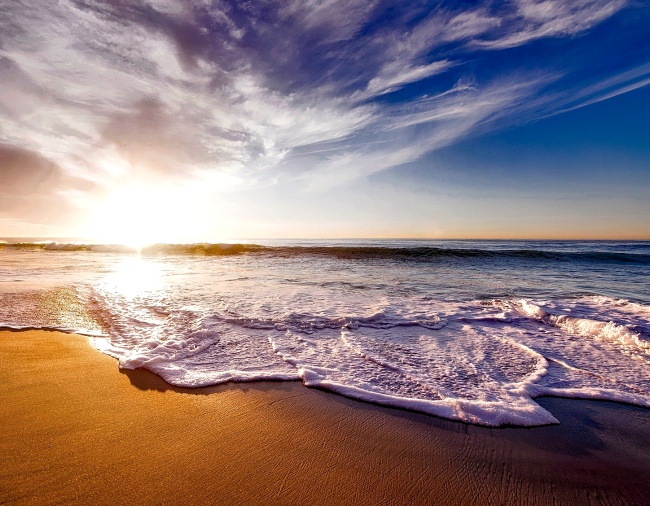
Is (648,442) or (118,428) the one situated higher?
(118,428)

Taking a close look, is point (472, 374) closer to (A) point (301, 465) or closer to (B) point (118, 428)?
(A) point (301, 465)

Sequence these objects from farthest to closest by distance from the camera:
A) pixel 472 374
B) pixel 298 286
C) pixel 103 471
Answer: pixel 298 286 → pixel 472 374 → pixel 103 471

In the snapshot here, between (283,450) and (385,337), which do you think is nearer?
(283,450)

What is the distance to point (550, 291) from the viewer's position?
8.68 m

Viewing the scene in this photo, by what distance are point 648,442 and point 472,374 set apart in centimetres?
141

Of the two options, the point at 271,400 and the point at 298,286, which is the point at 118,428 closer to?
the point at 271,400

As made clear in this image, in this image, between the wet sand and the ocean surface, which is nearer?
the wet sand

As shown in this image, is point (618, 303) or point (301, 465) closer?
point (301, 465)

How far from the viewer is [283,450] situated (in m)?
2.26

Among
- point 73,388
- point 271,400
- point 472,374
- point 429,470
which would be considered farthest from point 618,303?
point 73,388

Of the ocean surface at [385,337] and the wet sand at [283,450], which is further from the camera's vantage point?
the ocean surface at [385,337]

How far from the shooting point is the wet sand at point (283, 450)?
1874mm

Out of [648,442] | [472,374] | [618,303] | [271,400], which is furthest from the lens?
[618,303]

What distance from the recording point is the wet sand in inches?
73.8
